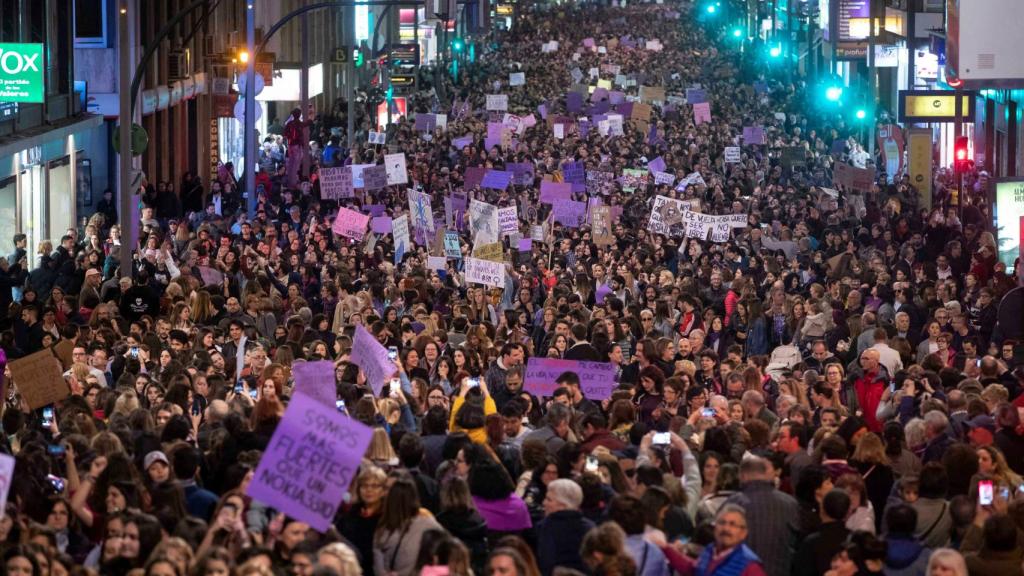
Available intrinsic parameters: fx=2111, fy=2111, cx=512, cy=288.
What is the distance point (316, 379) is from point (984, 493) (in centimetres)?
525

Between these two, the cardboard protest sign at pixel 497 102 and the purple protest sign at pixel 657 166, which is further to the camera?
the cardboard protest sign at pixel 497 102

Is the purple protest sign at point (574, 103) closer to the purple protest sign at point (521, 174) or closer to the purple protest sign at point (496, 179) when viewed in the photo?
the purple protest sign at point (521, 174)

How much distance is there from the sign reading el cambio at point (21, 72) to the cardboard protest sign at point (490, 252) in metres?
7.44

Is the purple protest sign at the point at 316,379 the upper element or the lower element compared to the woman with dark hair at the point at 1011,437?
upper

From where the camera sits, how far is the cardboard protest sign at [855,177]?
111 ft

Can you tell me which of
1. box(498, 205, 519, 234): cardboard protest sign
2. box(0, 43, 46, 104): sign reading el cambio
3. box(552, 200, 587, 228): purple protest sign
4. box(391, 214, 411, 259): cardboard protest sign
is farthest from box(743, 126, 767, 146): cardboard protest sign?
box(0, 43, 46, 104): sign reading el cambio

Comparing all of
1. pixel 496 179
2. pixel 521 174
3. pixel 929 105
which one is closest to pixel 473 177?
pixel 496 179

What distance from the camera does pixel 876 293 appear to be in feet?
72.0

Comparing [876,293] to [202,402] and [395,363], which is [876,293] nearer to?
[395,363]

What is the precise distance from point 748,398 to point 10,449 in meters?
5.02

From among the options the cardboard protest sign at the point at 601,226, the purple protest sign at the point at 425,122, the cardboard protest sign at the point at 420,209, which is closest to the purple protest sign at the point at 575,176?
the cardboard protest sign at the point at 601,226

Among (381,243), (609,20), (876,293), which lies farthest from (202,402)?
(609,20)

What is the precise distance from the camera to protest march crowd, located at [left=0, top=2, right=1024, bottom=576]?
10.2 m

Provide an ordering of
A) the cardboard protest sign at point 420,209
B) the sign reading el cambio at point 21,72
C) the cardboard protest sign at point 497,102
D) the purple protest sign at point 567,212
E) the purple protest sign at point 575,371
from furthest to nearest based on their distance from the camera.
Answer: the cardboard protest sign at point 497,102
the purple protest sign at point 567,212
the sign reading el cambio at point 21,72
the cardboard protest sign at point 420,209
the purple protest sign at point 575,371
